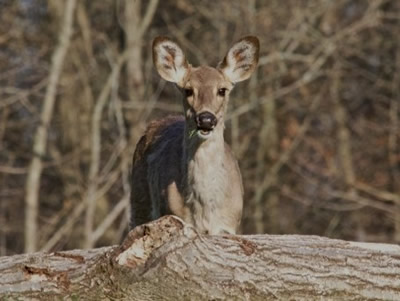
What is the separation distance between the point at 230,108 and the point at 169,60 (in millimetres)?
9575

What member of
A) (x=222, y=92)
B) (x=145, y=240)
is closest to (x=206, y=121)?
(x=222, y=92)

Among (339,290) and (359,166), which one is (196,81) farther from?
(359,166)

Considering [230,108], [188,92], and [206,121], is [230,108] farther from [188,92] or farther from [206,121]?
[206,121]

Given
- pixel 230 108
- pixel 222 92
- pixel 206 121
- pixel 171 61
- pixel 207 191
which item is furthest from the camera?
pixel 230 108

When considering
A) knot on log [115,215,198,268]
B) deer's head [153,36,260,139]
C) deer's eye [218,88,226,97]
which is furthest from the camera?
deer's eye [218,88,226,97]

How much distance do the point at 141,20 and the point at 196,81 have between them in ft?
34.5

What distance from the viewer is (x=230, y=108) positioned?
67.0ft

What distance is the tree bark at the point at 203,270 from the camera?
7934 millimetres

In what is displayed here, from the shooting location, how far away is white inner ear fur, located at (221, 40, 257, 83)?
10812 millimetres

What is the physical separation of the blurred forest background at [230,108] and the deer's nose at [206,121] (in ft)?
23.7

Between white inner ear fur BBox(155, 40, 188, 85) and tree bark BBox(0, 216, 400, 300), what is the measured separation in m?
2.47

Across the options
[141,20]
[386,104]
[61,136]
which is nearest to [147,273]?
[141,20]

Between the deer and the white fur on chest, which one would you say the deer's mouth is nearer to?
the deer

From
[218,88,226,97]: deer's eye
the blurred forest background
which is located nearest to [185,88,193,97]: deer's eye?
[218,88,226,97]: deer's eye
